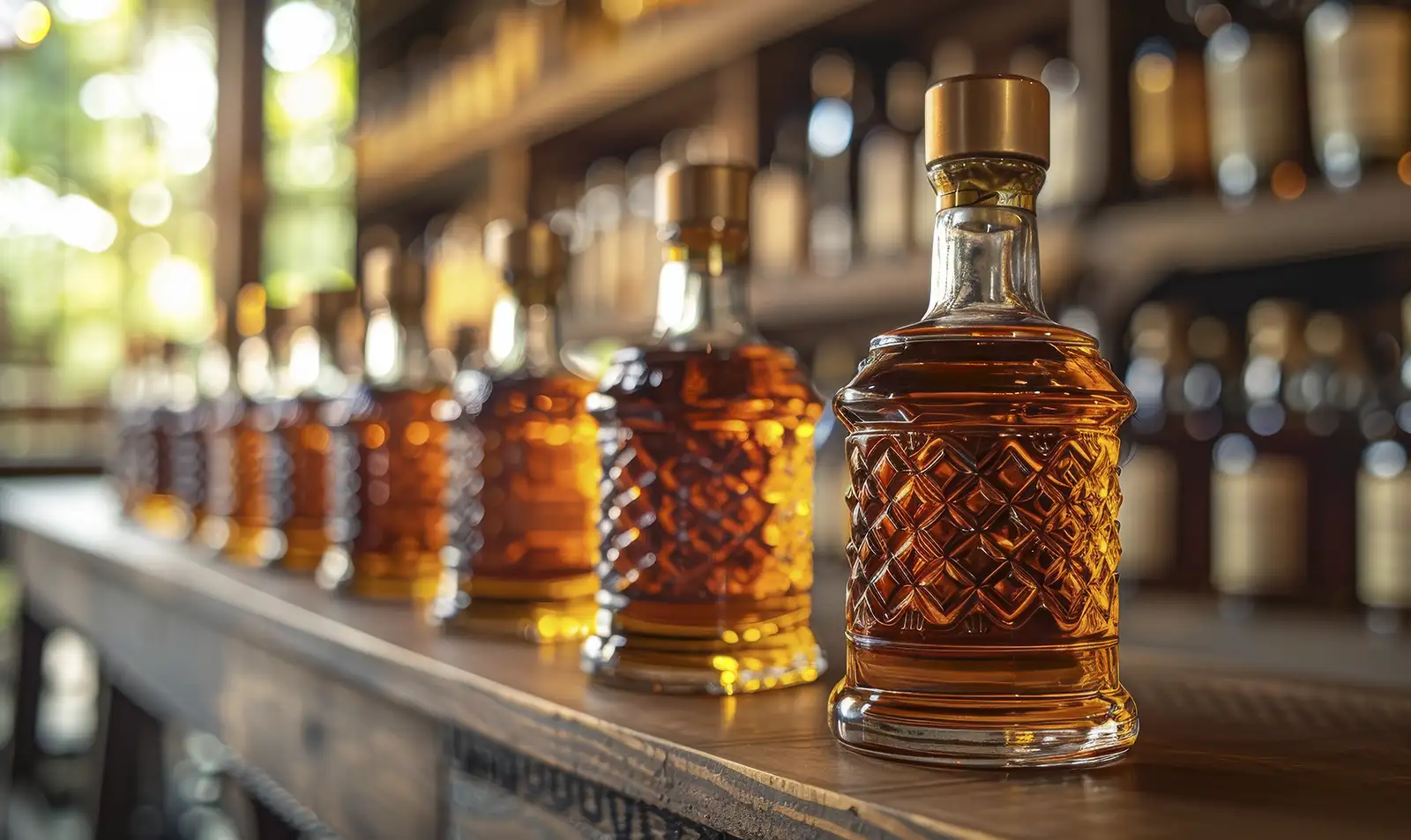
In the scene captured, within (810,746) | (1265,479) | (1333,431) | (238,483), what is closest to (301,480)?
(238,483)

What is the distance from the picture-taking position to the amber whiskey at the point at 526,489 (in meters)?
0.74

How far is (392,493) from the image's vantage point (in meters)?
0.93

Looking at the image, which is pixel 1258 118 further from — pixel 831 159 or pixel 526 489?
pixel 526 489

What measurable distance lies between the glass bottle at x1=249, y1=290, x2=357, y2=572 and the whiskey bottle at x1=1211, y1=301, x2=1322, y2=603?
100 centimetres

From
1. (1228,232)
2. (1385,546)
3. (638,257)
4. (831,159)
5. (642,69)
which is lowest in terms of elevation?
(1385,546)

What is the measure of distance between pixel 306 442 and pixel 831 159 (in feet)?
3.89

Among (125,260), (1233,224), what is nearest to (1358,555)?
(1233,224)

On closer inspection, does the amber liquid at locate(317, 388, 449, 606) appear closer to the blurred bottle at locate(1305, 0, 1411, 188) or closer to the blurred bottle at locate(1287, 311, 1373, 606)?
the blurred bottle at locate(1305, 0, 1411, 188)

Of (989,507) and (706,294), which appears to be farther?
(706,294)

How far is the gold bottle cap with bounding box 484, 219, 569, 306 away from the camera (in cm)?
74

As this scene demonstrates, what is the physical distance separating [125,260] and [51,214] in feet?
1.32

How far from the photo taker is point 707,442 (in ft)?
1.88

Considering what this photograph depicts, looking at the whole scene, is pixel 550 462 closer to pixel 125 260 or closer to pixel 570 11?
pixel 570 11

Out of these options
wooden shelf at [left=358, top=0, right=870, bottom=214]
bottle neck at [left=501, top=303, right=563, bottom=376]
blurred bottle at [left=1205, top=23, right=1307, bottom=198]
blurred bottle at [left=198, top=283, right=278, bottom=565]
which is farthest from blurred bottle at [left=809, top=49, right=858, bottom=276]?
bottle neck at [left=501, top=303, right=563, bottom=376]
